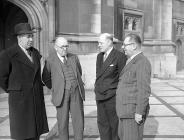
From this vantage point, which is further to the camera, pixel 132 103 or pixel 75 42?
pixel 75 42

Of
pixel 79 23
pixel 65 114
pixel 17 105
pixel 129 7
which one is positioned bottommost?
pixel 65 114

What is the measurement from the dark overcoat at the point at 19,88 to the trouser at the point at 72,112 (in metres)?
0.75

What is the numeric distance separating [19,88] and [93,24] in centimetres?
812

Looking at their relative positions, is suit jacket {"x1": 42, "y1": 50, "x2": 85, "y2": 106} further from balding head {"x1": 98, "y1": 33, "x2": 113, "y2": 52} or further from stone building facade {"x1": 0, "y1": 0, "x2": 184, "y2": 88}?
stone building facade {"x1": 0, "y1": 0, "x2": 184, "y2": 88}

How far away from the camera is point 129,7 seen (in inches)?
570

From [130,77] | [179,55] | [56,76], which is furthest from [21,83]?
[179,55]

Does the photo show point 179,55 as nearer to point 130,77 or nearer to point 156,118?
point 156,118

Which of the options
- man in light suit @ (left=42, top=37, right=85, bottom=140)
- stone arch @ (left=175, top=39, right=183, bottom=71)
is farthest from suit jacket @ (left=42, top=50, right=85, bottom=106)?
stone arch @ (left=175, top=39, right=183, bottom=71)

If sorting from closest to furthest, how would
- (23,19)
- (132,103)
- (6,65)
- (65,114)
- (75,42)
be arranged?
(132,103)
(6,65)
(65,114)
(75,42)
(23,19)

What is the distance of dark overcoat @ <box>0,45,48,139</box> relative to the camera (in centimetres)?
353

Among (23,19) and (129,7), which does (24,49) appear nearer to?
(23,19)

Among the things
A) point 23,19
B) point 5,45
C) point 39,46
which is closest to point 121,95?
point 39,46

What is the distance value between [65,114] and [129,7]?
36.3ft

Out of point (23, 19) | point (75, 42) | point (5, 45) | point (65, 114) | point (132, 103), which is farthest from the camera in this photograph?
point (5, 45)
